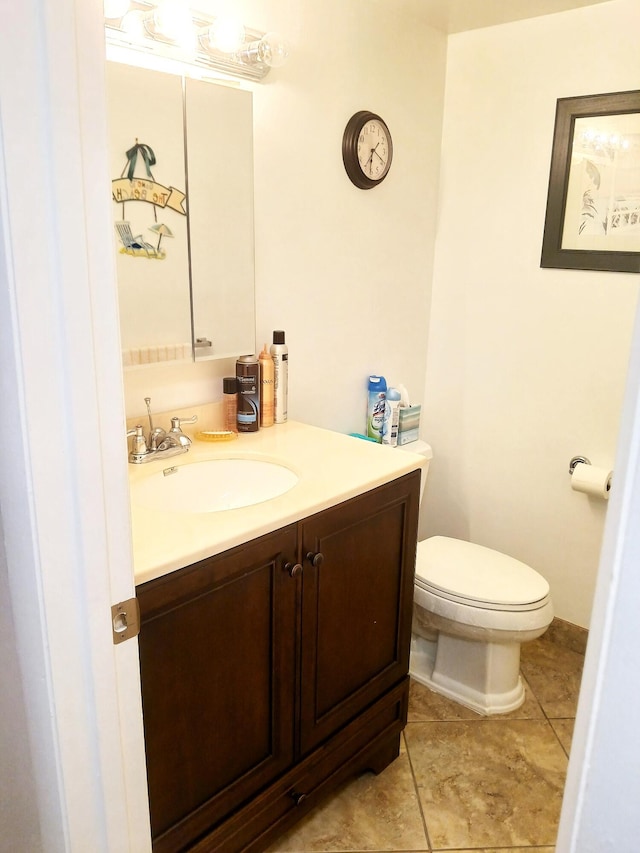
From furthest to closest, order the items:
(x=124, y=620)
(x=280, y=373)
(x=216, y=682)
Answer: (x=280, y=373) < (x=216, y=682) < (x=124, y=620)

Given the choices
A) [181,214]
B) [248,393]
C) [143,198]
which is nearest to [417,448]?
[248,393]


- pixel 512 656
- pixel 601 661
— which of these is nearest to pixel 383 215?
pixel 512 656

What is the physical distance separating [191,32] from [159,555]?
118cm

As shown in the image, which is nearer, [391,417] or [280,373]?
[280,373]

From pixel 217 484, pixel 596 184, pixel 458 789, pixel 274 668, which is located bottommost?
pixel 458 789

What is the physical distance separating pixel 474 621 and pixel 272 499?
0.94 meters

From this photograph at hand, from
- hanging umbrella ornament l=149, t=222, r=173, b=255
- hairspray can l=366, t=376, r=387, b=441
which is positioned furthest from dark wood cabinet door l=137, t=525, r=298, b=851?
hairspray can l=366, t=376, r=387, b=441

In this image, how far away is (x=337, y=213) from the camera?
206 centimetres

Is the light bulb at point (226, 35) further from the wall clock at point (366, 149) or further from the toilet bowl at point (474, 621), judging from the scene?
the toilet bowl at point (474, 621)

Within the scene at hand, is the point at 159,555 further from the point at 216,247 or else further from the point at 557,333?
the point at 557,333

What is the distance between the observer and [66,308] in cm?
76

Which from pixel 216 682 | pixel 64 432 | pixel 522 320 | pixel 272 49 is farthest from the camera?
pixel 522 320

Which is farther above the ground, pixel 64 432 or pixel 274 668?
pixel 64 432

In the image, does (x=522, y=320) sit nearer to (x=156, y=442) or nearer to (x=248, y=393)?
(x=248, y=393)
